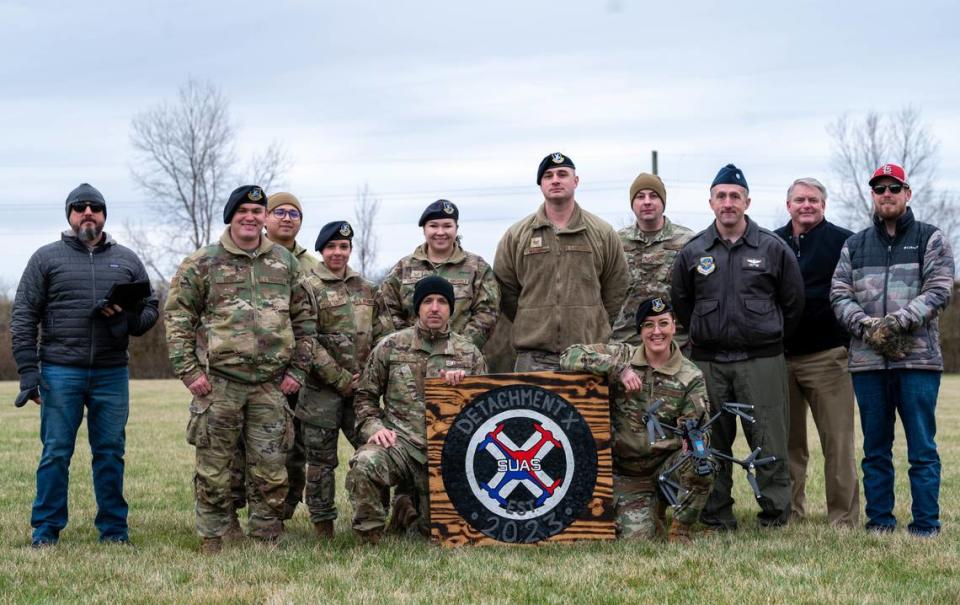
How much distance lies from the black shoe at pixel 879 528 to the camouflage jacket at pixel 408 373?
2919 mm

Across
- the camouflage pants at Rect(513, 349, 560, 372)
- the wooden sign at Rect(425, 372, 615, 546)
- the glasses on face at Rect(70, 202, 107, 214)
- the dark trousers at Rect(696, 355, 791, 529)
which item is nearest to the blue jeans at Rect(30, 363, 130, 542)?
the glasses on face at Rect(70, 202, 107, 214)

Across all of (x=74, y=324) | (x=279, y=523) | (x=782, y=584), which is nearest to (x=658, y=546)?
(x=782, y=584)

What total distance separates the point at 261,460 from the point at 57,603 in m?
1.90

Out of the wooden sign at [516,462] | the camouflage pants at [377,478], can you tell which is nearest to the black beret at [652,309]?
the wooden sign at [516,462]

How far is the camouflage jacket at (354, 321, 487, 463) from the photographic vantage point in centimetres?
757

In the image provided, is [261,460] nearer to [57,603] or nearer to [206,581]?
[206,581]

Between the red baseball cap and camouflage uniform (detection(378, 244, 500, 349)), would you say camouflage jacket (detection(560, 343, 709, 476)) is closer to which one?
camouflage uniform (detection(378, 244, 500, 349))

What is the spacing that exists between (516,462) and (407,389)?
3.05 feet

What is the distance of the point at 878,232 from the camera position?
757 cm

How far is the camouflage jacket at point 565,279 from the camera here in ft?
25.8

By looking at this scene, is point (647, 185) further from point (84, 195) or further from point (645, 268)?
point (84, 195)

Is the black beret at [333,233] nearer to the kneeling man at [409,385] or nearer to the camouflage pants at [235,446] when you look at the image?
the kneeling man at [409,385]

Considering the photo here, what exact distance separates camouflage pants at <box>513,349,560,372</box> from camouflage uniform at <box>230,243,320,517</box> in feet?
5.71

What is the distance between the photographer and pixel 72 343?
7.48m
